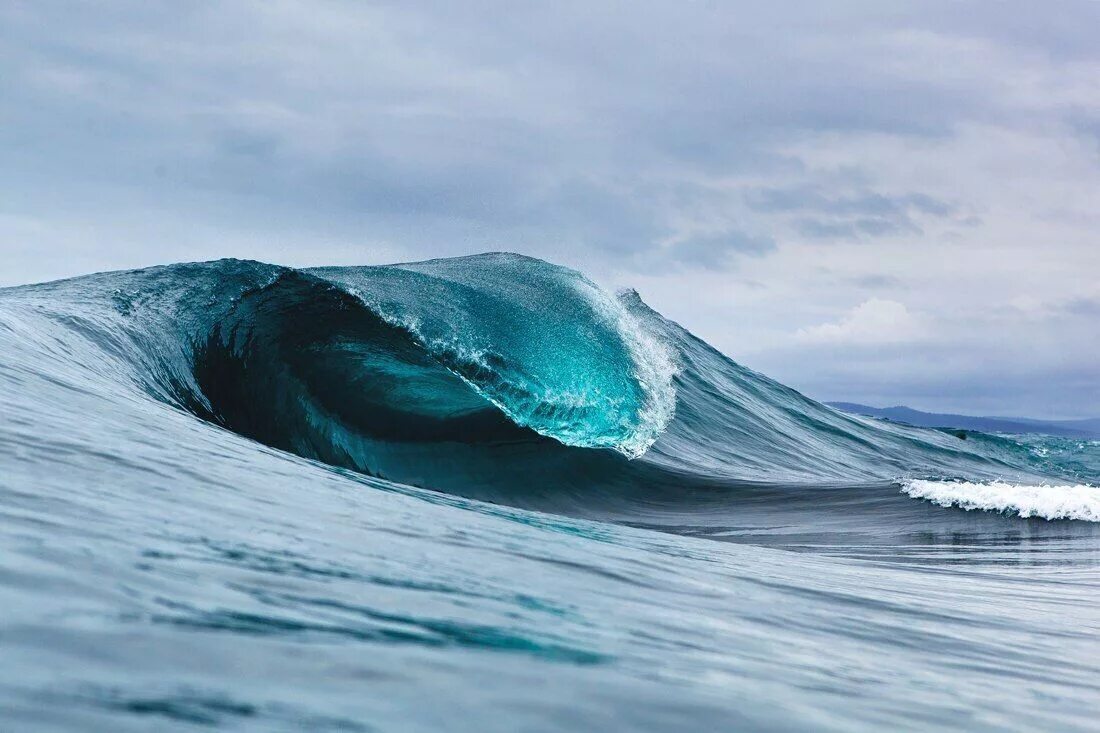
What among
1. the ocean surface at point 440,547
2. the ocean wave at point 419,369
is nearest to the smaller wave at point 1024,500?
the ocean surface at point 440,547

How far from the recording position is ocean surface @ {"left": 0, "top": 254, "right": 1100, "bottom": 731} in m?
1.70

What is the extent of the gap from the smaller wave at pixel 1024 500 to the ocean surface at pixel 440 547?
0.12 ft

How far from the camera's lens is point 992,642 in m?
3.13

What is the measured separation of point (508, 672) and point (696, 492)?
27.4 feet

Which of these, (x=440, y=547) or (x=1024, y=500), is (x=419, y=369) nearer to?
(x=1024, y=500)

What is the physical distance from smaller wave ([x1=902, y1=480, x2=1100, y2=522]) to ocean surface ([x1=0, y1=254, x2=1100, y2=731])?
0.04m

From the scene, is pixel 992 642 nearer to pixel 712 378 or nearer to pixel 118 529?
pixel 118 529

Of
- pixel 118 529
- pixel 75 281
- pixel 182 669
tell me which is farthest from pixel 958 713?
pixel 75 281

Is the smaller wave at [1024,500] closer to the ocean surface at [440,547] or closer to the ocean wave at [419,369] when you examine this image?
the ocean surface at [440,547]

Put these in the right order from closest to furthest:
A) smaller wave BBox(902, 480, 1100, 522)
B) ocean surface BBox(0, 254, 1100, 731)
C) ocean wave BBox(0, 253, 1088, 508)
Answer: ocean surface BBox(0, 254, 1100, 731) → smaller wave BBox(902, 480, 1100, 522) → ocean wave BBox(0, 253, 1088, 508)

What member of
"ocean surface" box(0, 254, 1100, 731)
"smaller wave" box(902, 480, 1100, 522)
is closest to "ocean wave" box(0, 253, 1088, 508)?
"ocean surface" box(0, 254, 1100, 731)

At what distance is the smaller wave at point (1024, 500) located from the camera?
24.3ft

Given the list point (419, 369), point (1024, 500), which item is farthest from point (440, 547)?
point (419, 369)

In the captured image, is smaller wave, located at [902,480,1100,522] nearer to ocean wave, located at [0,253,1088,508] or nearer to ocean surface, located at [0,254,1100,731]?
ocean surface, located at [0,254,1100,731]
